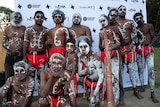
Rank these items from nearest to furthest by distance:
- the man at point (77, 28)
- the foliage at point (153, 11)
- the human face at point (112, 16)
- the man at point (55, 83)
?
the man at point (55, 83)
the human face at point (112, 16)
the man at point (77, 28)
the foliage at point (153, 11)

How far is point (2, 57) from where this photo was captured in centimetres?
846

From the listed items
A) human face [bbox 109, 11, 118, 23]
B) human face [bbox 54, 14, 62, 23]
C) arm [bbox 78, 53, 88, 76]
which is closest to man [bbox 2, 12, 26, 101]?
human face [bbox 54, 14, 62, 23]

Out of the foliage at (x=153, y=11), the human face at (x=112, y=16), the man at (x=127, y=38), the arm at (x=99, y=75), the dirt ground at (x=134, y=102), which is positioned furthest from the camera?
the foliage at (x=153, y=11)

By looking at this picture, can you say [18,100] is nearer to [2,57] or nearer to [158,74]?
[2,57]

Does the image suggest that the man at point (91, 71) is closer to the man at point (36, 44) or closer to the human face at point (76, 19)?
the man at point (36, 44)

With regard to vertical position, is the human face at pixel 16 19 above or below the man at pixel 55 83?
above

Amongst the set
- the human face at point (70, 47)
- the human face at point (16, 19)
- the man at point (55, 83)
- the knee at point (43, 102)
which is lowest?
the knee at point (43, 102)

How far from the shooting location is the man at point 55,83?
13.2ft

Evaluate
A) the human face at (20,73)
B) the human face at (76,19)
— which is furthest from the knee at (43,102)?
the human face at (76,19)

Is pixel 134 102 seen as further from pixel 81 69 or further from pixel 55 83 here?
pixel 55 83

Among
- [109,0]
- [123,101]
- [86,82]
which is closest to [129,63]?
[123,101]

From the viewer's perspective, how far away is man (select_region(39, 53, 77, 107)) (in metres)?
4.04

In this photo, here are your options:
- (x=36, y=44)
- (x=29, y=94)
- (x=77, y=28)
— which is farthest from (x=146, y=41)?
(x=29, y=94)

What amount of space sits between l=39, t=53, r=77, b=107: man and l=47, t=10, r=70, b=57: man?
1.28 metres
